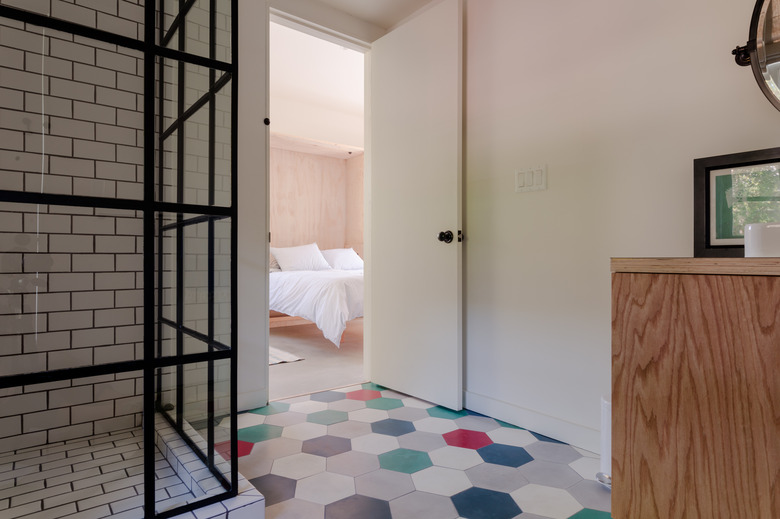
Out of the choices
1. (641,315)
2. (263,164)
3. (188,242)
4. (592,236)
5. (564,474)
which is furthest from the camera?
(263,164)

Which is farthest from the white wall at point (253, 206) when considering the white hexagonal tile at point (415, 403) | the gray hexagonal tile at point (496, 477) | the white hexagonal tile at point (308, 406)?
the gray hexagonal tile at point (496, 477)

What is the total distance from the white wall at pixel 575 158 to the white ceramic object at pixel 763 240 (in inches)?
35.0

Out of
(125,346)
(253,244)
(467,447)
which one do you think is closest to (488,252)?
(467,447)

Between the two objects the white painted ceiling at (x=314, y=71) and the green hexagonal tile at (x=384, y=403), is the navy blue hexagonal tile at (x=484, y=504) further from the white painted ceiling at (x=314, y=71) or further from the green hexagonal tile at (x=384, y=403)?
the white painted ceiling at (x=314, y=71)

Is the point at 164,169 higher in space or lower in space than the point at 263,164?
lower

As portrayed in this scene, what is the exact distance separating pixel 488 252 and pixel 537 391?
0.70 m

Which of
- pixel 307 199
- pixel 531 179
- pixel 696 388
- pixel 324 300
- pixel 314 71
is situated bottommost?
pixel 324 300

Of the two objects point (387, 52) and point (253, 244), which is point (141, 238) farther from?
point (387, 52)

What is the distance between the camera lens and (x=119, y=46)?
1128 millimetres

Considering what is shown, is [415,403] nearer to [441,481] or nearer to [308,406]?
[308,406]

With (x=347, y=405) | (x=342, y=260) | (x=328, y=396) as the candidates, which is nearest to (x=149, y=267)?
(x=347, y=405)

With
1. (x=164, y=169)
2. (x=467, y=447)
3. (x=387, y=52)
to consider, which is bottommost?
(x=467, y=447)

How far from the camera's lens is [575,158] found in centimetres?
183

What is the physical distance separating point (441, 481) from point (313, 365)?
6.14ft
